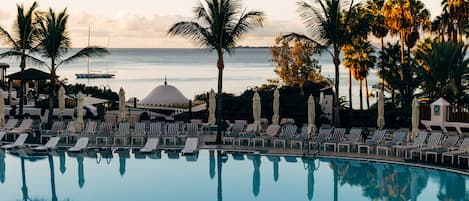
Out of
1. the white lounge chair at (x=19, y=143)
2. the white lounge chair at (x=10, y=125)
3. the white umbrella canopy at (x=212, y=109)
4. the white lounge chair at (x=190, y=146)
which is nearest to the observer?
the white lounge chair at (x=190, y=146)

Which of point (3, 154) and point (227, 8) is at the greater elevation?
point (227, 8)

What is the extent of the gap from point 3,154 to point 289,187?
9.87 m

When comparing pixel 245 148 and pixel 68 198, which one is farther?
pixel 245 148

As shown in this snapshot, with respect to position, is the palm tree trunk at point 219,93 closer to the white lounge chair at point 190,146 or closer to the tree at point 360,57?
the white lounge chair at point 190,146

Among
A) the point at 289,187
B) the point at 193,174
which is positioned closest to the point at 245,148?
the point at 193,174

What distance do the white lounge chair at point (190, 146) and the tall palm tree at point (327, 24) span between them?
4.81 m

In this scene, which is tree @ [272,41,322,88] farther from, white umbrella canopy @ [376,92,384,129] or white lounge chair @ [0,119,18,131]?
white lounge chair @ [0,119,18,131]

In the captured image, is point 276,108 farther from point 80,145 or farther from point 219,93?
point 80,145

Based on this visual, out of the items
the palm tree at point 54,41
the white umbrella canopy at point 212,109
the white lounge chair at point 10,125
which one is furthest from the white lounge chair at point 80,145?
the white umbrella canopy at point 212,109

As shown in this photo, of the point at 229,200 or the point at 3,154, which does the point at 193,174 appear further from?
the point at 3,154

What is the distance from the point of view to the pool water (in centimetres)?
1792

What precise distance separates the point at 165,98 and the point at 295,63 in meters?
15.9

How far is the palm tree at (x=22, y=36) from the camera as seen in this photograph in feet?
93.8

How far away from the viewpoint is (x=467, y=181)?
1905 centimetres
